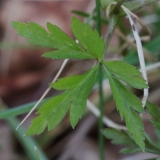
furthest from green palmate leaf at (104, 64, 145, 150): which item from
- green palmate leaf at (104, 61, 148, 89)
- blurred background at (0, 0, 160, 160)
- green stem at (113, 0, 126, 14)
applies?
blurred background at (0, 0, 160, 160)

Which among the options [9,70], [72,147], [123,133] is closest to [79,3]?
[9,70]

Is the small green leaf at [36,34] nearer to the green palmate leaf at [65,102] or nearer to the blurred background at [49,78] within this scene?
the green palmate leaf at [65,102]

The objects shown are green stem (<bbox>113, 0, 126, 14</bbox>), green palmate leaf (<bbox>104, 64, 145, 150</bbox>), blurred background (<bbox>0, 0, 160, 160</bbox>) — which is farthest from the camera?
blurred background (<bbox>0, 0, 160, 160</bbox>)

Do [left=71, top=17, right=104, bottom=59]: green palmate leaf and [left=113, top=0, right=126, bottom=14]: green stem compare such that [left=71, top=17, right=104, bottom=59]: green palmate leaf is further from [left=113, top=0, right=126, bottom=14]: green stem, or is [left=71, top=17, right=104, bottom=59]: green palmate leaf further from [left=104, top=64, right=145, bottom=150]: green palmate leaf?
[left=113, top=0, right=126, bottom=14]: green stem

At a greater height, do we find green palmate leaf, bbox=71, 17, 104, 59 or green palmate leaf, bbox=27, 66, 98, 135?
green palmate leaf, bbox=71, 17, 104, 59

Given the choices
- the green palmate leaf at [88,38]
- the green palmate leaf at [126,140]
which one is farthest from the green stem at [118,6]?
the green palmate leaf at [126,140]

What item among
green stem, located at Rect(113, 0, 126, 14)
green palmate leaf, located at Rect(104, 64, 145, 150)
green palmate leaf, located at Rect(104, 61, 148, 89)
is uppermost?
green stem, located at Rect(113, 0, 126, 14)

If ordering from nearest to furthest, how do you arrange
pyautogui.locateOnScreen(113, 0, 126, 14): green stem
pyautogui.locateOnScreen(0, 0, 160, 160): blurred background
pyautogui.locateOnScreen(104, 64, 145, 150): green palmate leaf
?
pyautogui.locateOnScreen(104, 64, 145, 150): green palmate leaf
pyautogui.locateOnScreen(113, 0, 126, 14): green stem
pyautogui.locateOnScreen(0, 0, 160, 160): blurred background

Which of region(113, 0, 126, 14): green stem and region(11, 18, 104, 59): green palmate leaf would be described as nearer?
region(11, 18, 104, 59): green palmate leaf
